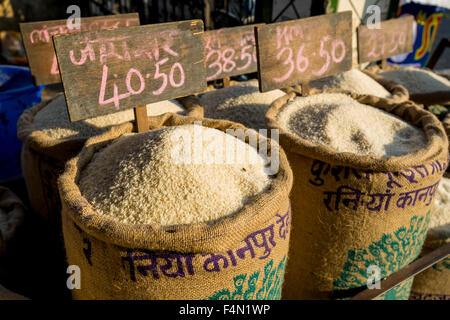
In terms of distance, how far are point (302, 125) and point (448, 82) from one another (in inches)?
53.3

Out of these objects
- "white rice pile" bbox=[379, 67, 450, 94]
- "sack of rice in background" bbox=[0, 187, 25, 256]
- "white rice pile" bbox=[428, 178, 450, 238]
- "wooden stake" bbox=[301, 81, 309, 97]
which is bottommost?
"white rice pile" bbox=[428, 178, 450, 238]

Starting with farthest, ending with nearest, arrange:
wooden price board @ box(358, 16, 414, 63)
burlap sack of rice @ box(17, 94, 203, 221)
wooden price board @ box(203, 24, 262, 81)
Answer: wooden price board @ box(358, 16, 414, 63) → wooden price board @ box(203, 24, 262, 81) → burlap sack of rice @ box(17, 94, 203, 221)

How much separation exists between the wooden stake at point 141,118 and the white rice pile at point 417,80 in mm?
1394

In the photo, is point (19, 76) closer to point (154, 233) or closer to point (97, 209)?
point (97, 209)

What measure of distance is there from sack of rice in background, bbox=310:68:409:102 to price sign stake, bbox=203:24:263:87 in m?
0.36

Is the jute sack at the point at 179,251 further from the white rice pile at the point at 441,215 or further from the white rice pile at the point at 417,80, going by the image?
the white rice pile at the point at 417,80

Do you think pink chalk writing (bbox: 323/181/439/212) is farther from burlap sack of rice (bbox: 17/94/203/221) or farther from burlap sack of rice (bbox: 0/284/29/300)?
burlap sack of rice (bbox: 0/284/29/300)

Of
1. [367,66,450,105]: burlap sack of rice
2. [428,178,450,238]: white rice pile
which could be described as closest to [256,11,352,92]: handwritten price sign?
[367,66,450,105]: burlap sack of rice

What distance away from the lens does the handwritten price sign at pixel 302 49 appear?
1.24 meters

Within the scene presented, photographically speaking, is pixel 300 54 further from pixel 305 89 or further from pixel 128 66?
pixel 128 66

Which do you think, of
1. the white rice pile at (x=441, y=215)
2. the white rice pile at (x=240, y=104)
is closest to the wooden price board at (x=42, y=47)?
the white rice pile at (x=240, y=104)

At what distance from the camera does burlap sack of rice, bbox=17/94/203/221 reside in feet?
3.63

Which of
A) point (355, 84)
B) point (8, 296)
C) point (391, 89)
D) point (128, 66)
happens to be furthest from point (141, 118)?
point (391, 89)

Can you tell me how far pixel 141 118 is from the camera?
104cm
